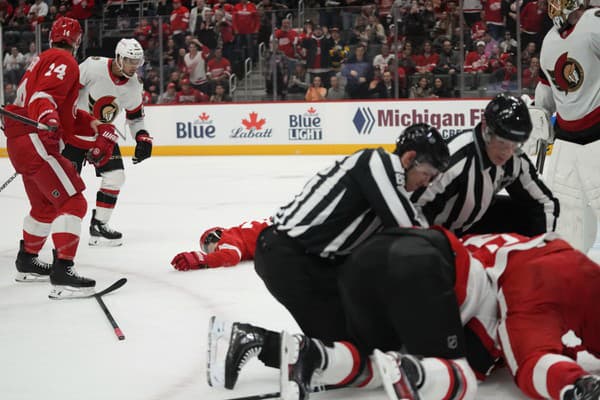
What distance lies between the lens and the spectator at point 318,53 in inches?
421

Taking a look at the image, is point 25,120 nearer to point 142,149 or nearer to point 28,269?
point 28,269

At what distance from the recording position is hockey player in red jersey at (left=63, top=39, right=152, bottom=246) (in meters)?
4.95

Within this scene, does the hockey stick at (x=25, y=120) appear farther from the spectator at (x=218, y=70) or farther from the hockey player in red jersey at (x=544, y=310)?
the spectator at (x=218, y=70)

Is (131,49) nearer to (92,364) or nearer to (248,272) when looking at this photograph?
(248,272)

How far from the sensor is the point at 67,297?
3568mm

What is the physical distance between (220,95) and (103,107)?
19.6ft

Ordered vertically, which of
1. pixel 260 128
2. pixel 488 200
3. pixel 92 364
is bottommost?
pixel 260 128

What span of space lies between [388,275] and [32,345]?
4.75ft

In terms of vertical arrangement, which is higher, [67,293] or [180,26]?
[180,26]

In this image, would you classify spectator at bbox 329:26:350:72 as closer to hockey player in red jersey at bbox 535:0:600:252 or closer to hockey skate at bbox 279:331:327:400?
hockey player in red jersey at bbox 535:0:600:252

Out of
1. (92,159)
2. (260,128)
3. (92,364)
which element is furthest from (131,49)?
(260,128)

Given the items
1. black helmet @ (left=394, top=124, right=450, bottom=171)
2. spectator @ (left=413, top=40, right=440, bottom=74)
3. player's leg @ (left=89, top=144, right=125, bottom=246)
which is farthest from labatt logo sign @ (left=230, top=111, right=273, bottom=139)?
black helmet @ (left=394, top=124, right=450, bottom=171)

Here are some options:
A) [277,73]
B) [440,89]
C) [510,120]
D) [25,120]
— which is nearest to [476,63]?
[440,89]

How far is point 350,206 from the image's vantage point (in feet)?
7.52
